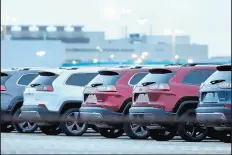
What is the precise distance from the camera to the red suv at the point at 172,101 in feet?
81.4

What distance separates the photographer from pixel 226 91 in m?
23.2

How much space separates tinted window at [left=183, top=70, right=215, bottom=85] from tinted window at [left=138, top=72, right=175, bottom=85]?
1.26ft

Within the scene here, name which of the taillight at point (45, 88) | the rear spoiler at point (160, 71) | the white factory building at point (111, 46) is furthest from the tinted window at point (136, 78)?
the white factory building at point (111, 46)

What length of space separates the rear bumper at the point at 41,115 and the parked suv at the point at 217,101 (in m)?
6.16

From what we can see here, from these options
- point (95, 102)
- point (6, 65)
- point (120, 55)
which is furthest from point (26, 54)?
point (95, 102)

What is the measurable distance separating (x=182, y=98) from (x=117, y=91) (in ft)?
8.00

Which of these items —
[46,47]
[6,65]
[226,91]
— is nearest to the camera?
[226,91]

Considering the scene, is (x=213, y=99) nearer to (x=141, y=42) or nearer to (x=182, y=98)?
(x=182, y=98)

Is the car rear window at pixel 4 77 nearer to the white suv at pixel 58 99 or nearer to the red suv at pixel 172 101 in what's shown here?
the white suv at pixel 58 99

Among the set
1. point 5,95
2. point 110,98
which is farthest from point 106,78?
point 5,95

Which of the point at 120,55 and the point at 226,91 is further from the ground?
the point at 226,91

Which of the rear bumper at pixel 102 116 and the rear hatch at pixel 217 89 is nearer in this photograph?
the rear hatch at pixel 217 89

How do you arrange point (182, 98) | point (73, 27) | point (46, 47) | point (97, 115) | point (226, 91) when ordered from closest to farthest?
point (226, 91), point (182, 98), point (97, 115), point (46, 47), point (73, 27)

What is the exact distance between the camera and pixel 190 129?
24.9 m
